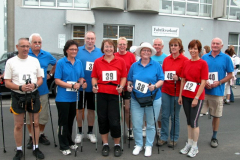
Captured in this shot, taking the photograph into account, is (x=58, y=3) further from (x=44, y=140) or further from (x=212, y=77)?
(x=212, y=77)

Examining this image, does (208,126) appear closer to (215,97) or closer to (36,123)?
(215,97)

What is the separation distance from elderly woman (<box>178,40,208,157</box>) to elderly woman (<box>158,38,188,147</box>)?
0.20 metres

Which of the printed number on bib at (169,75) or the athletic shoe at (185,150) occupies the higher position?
the printed number on bib at (169,75)

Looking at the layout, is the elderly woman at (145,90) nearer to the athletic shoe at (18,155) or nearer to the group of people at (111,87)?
the group of people at (111,87)

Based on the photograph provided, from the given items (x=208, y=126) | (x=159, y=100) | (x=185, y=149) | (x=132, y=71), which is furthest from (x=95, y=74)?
(x=208, y=126)

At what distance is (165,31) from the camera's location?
15055 mm

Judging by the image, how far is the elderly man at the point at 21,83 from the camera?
3.59 metres

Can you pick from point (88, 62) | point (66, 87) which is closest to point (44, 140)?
point (66, 87)

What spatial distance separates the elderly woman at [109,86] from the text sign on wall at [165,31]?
11.4m

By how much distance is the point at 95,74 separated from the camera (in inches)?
160

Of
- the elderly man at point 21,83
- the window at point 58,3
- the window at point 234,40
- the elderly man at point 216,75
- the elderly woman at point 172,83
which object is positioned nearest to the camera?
the elderly man at point 21,83

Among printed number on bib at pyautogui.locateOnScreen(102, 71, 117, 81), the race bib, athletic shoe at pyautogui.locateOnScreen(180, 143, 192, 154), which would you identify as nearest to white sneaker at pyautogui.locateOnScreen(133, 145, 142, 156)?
athletic shoe at pyautogui.locateOnScreen(180, 143, 192, 154)

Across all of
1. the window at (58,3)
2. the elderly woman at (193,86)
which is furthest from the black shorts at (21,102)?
the window at (58,3)

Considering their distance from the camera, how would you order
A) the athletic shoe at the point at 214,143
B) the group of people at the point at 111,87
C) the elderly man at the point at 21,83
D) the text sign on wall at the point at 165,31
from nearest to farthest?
the elderly man at the point at 21,83 → the group of people at the point at 111,87 → the athletic shoe at the point at 214,143 → the text sign on wall at the point at 165,31
